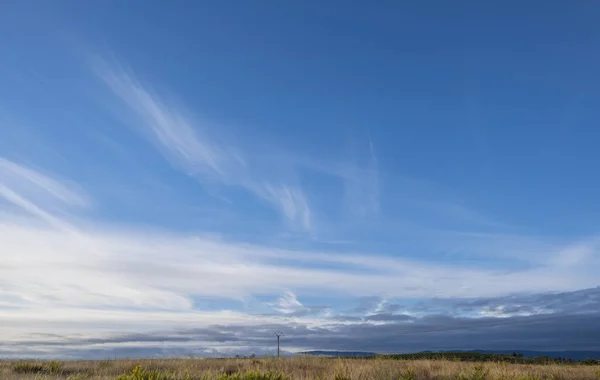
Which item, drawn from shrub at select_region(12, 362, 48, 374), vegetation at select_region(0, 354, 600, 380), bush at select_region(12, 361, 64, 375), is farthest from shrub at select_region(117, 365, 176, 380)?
shrub at select_region(12, 362, 48, 374)

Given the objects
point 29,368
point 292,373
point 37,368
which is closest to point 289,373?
point 292,373

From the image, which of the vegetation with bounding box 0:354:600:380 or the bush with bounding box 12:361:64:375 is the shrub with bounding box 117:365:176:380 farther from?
the bush with bounding box 12:361:64:375

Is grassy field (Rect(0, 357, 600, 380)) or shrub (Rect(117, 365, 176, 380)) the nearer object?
shrub (Rect(117, 365, 176, 380))

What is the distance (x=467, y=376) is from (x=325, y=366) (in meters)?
9.32

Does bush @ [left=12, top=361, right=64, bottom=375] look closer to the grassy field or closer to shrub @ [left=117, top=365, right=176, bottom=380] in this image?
the grassy field

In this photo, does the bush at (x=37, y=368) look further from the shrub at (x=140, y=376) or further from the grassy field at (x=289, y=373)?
the shrub at (x=140, y=376)

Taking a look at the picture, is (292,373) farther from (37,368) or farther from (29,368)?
(29,368)

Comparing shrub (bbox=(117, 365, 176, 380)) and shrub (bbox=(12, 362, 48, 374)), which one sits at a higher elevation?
shrub (bbox=(12, 362, 48, 374))

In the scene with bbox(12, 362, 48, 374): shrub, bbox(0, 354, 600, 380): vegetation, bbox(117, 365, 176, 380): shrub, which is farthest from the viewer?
bbox(12, 362, 48, 374): shrub

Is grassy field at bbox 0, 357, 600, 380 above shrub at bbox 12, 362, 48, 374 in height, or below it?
below

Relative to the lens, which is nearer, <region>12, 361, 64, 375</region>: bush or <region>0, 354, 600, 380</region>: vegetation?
<region>0, 354, 600, 380</region>: vegetation

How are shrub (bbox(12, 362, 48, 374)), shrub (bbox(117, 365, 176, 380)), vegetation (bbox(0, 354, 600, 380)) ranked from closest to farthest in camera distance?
shrub (bbox(117, 365, 176, 380))
vegetation (bbox(0, 354, 600, 380))
shrub (bbox(12, 362, 48, 374))

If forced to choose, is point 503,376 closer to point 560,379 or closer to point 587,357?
point 560,379

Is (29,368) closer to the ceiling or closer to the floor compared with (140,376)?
closer to the ceiling
